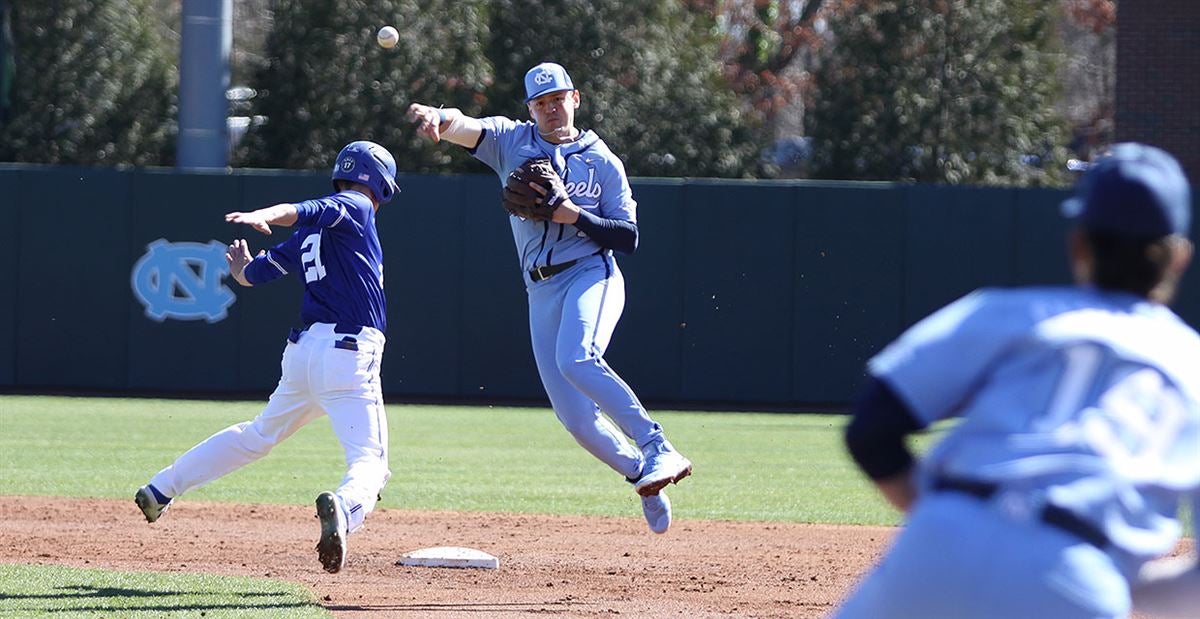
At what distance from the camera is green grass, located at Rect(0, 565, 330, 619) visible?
17.6 feet

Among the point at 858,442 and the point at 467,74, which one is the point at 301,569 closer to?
the point at 858,442

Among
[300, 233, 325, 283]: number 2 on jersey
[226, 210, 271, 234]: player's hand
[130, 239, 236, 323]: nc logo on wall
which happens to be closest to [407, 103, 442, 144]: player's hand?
[300, 233, 325, 283]: number 2 on jersey

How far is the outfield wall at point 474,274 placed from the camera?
1597 cm

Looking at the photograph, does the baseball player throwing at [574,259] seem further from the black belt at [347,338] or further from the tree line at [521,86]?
the tree line at [521,86]

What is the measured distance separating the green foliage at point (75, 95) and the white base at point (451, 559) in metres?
16.4

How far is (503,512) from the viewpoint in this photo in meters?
8.67

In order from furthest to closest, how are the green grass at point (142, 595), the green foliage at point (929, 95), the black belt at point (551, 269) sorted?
the green foliage at point (929, 95) → the black belt at point (551, 269) → the green grass at point (142, 595)

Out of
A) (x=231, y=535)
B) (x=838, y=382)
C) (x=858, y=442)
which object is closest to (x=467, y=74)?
(x=838, y=382)

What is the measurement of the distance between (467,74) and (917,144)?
6004 millimetres

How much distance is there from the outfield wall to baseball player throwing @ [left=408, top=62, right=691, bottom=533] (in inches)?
366

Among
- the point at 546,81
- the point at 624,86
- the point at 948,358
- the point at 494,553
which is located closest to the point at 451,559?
the point at 494,553

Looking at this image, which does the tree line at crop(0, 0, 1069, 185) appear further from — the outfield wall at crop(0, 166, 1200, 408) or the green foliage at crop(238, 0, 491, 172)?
the outfield wall at crop(0, 166, 1200, 408)

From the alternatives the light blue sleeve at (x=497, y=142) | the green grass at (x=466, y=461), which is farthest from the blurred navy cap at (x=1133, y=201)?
the green grass at (x=466, y=461)

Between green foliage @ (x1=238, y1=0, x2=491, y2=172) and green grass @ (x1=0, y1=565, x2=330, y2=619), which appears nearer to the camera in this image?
green grass @ (x1=0, y1=565, x2=330, y2=619)
